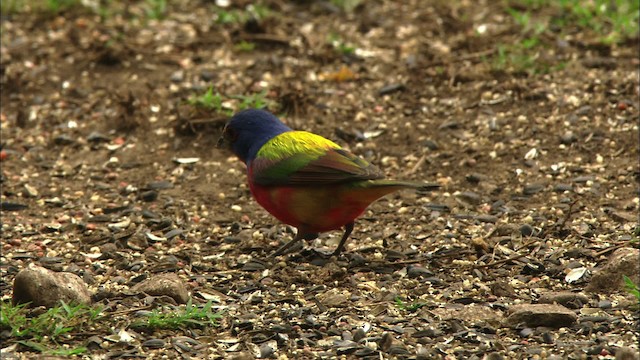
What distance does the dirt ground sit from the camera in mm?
4477

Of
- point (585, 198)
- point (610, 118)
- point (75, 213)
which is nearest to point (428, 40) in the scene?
point (610, 118)

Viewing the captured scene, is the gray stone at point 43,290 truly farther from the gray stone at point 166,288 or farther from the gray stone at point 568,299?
the gray stone at point 568,299

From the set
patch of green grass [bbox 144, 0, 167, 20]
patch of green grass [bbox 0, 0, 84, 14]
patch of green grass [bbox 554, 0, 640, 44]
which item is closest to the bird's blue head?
patch of green grass [bbox 554, 0, 640, 44]

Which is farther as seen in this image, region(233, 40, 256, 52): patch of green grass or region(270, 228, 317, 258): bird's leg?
region(233, 40, 256, 52): patch of green grass

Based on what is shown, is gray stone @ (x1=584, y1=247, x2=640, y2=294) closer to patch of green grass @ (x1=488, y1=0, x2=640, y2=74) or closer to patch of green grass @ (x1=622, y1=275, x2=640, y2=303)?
patch of green grass @ (x1=622, y1=275, x2=640, y2=303)

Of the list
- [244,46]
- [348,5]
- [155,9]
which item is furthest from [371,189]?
[155,9]

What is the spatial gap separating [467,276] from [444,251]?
1.15 ft

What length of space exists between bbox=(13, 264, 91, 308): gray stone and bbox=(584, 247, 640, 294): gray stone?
7.46ft

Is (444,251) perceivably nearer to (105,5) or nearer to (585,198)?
(585,198)

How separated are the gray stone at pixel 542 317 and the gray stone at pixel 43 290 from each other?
6.06 ft

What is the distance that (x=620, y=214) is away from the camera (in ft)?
18.2

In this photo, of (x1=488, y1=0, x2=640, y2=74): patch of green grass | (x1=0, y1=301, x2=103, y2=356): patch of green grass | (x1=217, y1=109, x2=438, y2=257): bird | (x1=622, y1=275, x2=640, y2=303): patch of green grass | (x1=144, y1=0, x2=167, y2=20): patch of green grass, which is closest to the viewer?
(x1=0, y1=301, x2=103, y2=356): patch of green grass

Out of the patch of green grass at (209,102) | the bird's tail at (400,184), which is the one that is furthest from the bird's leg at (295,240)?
the patch of green grass at (209,102)

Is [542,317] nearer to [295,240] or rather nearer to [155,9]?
[295,240]
